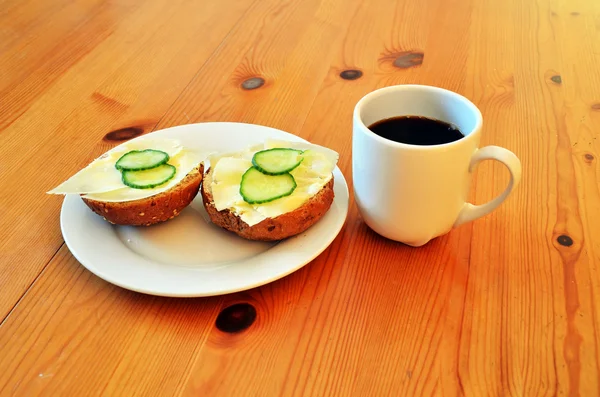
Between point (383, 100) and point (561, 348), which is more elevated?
point (383, 100)

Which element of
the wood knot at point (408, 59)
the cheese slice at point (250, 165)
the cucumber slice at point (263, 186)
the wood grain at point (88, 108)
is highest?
the cucumber slice at point (263, 186)

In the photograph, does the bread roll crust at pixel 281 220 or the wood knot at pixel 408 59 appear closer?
the bread roll crust at pixel 281 220

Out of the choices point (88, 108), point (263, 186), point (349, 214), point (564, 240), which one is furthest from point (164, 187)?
point (564, 240)

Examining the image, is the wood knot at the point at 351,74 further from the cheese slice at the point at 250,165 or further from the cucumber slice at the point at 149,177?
the cucumber slice at the point at 149,177

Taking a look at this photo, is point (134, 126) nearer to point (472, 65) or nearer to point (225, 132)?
point (225, 132)

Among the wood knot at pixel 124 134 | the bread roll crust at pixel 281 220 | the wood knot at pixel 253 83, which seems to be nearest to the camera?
the bread roll crust at pixel 281 220

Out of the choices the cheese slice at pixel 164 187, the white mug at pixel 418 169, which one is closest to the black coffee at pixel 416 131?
the white mug at pixel 418 169

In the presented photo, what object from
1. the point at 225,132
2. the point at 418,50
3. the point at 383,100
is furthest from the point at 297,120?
the point at 418,50
